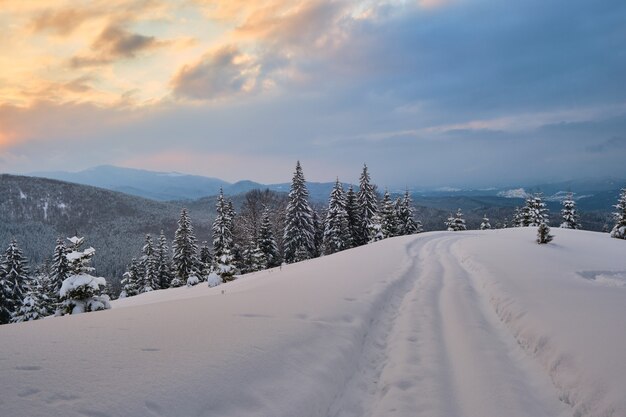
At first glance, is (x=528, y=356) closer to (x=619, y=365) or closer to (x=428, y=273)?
(x=619, y=365)

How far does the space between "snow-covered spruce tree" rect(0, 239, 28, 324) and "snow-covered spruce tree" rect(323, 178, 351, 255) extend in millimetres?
35985

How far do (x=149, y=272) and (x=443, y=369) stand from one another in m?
50.9

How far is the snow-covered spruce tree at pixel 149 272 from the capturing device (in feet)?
159

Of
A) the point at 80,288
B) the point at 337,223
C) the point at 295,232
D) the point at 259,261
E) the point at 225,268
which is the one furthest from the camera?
the point at 295,232

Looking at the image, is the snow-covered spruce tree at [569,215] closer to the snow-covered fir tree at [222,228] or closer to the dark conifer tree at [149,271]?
the snow-covered fir tree at [222,228]

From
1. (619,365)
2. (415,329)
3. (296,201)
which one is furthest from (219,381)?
(296,201)

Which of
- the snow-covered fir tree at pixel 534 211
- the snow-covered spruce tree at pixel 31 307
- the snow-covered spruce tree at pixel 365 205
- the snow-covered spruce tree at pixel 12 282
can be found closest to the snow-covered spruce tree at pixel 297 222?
the snow-covered spruce tree at pixel 365 205

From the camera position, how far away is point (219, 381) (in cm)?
457

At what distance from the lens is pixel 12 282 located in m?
37.1

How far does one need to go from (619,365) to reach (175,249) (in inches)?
1931

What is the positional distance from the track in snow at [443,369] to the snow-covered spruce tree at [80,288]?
12.2 meters

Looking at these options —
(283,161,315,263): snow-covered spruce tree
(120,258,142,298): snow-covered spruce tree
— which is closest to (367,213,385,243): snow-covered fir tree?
(283,161,315,263): snow-covered spruce tree

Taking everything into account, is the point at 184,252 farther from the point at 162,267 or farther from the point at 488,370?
the point at 488,370

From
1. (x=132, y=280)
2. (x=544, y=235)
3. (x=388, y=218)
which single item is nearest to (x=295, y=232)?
(x=388, y=218)
